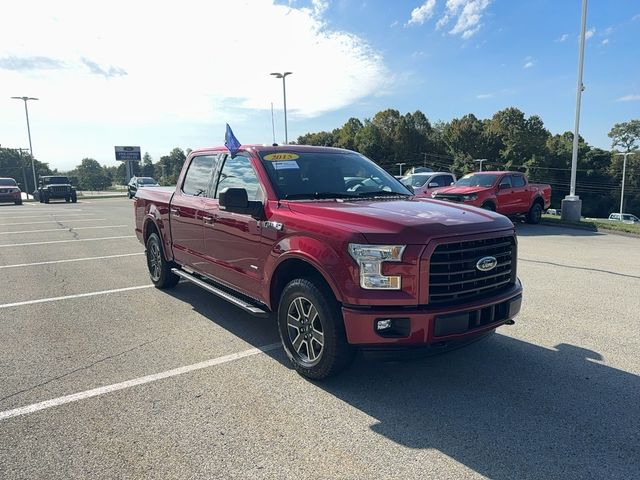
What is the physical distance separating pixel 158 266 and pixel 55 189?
28.8 meters

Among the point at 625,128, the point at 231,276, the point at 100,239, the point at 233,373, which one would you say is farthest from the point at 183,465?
the point at 625,128

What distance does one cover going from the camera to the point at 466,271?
11.6ft

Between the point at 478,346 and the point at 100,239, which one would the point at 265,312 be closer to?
the point at 478,346

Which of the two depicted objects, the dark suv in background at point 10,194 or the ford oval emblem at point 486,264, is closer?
the ford oval emblem at point 486,264

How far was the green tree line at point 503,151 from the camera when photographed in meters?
58.1

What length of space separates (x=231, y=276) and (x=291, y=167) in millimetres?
1302

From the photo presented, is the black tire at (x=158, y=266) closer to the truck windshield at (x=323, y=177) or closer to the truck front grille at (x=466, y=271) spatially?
the truck windshield at (x=323, y=177)

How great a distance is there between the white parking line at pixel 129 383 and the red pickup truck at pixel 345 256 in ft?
1.51

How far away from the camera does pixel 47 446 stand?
9.70 feet

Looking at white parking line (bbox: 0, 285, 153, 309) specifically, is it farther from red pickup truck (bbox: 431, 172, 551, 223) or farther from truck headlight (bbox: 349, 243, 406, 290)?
red pickup truck (bbox: 431, 172, 551, 223)

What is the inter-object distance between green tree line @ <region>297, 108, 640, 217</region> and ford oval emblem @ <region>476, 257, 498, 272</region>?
188 ft

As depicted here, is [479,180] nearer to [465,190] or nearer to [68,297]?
[465,190]

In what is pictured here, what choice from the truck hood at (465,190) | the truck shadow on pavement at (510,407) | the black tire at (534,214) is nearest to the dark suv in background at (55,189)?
the truck hood at (465,190)

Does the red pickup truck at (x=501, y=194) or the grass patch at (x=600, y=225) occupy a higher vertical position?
the red pickup truck at (x=501, y=194)
